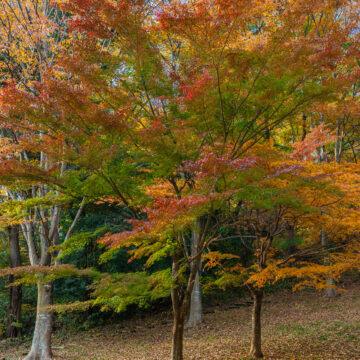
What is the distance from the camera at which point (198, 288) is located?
39.5ft

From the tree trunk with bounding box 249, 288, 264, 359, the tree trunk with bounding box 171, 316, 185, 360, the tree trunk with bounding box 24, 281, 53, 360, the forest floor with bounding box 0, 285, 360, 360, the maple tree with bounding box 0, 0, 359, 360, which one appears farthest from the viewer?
the tree trunk with bounding box 24, 281, 53, 360

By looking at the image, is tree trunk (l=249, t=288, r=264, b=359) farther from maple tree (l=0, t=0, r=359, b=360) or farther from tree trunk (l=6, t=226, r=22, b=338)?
tree trunk (l=6, t=226, r=22, b=338)

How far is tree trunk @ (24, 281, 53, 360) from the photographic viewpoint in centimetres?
899

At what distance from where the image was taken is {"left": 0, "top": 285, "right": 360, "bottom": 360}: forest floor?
769 centimetres

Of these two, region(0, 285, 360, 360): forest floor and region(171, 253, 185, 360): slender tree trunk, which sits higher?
region(171, 253, 185, 360): slender tree trunk

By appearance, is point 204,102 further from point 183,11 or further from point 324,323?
point 324,323

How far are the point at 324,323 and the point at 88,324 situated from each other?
9.50 metres

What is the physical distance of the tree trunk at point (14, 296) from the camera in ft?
41.1

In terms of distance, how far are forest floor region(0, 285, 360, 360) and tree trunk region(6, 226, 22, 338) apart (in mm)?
724

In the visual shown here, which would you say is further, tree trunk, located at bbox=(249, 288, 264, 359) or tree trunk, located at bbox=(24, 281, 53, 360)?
tree trunk, located at bbox=(24, 281, 53, 360)

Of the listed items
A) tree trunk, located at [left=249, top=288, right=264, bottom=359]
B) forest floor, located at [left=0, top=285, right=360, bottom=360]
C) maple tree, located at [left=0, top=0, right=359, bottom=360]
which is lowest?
forest floor, located at [left=0, top=285, right=360, bottom=360]

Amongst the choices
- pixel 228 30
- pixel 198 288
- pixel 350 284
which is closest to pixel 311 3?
pixel 228 30

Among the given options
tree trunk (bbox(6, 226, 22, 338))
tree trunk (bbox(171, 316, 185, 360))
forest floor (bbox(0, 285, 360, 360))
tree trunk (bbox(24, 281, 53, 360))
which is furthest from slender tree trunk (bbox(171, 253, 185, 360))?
tree trunk (bbox(6, 226, 22, 338))

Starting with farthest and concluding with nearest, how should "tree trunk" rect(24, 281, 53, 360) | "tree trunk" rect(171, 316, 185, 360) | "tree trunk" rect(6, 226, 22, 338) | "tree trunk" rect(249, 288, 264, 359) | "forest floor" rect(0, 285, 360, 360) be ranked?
"tree trunk" rect(6, 226, 22, 338) → "tree trunk" rect(24, 281, 53, 360) → "forest floor" rect(0, 285, 360, 360) → "tree trunk" rect(249, 288, 264, 359) → "tree trunk" rect(171, 316, 185, 360)
